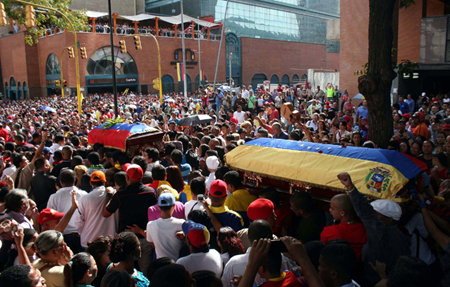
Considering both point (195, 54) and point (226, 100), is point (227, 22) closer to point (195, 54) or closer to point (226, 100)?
point (195, 54)

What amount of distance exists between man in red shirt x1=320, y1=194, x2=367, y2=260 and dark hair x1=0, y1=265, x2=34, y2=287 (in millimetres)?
2767

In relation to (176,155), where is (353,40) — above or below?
above

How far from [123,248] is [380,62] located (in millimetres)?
5284

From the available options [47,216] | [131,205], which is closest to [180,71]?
[131,205]

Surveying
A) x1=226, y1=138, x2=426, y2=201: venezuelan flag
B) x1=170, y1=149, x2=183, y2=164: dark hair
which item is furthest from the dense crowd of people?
x1=170, y1=149, x2=183, y2=164: dark hair

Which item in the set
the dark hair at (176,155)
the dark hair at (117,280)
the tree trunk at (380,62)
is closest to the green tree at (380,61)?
the tree trunk at (380,62)

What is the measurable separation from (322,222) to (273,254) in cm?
187

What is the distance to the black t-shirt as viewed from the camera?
15.8ft

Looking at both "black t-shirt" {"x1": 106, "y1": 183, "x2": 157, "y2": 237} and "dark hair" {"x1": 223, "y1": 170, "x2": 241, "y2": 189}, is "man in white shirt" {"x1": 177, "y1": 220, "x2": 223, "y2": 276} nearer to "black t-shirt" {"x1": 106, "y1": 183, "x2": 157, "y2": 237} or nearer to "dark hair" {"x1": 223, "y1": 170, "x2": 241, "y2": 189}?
"black t-shirt" {"x1": 106, "y1": 183, "x2": 157, "y2": 237}

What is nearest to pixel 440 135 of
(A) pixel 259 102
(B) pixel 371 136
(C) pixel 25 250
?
(B) pixel 371 136

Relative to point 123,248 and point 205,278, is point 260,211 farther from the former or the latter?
point 123,248

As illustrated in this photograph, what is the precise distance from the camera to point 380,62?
634 cm

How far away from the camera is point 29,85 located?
46625 mm

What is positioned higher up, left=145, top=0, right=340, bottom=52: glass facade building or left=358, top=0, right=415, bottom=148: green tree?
left=145, top=0, right=340, bottom=52: glass facade building
